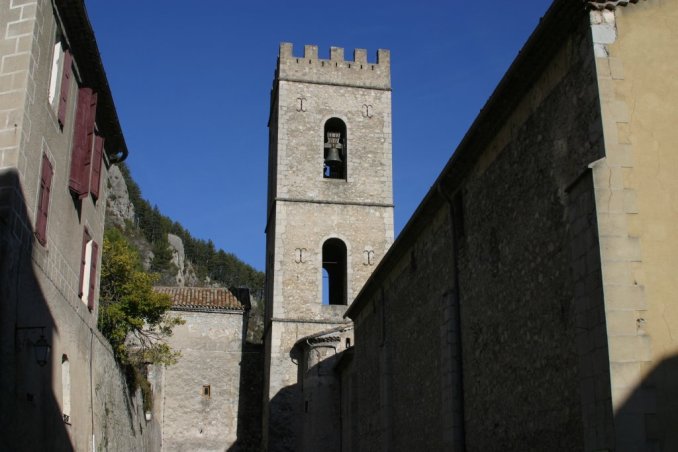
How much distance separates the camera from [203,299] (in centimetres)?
3503

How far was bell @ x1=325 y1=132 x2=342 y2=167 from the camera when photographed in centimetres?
3237

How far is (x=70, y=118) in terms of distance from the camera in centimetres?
1365

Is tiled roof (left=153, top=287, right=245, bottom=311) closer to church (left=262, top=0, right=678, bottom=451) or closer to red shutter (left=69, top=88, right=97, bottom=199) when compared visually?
church (left=262, top=0, right=678, bottom=451)

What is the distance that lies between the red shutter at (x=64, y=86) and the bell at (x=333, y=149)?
19.5 metres

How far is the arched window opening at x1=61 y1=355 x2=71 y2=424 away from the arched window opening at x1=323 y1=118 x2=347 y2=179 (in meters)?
19.6

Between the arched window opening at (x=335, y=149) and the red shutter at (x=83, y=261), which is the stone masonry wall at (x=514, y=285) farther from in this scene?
the arched window opening at (x=335, y=149)

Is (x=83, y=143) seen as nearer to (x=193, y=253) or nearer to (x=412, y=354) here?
(x=412, y=354)

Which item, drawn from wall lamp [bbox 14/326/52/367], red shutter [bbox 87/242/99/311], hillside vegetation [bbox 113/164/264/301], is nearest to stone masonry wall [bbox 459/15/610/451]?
wall lamp [bbox 14/326/52/367]

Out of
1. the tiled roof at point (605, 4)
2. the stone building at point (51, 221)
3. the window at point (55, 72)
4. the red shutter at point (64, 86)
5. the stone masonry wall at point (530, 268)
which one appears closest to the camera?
the tiled roof at point (605, 4)

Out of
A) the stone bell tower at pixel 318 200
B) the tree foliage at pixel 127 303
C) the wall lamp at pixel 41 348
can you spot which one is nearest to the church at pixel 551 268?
the wall lamp at pixel 41 348

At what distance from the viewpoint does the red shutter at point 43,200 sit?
1175cm

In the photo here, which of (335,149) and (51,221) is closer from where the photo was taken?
(51,221)

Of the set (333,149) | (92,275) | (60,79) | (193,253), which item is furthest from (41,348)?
(193,253)

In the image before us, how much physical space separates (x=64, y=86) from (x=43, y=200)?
2080mm
